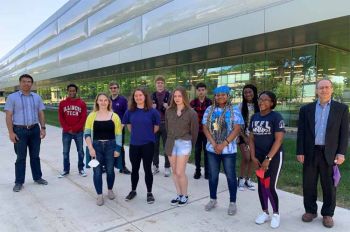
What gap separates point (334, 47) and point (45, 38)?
26709 mm

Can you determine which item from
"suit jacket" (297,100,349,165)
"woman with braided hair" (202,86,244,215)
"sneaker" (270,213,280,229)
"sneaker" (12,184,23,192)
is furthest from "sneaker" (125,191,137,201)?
"suit jacket" (297,100,349,165)

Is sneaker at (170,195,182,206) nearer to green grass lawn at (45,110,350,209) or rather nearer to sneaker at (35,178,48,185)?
green grass lawn at (45,110,350,209)

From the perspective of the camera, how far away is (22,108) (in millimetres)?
5430

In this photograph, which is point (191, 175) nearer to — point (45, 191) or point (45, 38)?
point (45, 191)

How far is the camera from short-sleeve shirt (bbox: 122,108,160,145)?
15.3 feet

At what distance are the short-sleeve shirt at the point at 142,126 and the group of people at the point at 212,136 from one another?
0.01 m

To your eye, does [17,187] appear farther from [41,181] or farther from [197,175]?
[197,175]

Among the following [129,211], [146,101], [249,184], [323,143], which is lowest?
[129,211]

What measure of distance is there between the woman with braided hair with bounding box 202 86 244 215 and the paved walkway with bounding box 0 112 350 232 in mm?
441

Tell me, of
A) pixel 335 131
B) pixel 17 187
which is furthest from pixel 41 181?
pixel 335 131

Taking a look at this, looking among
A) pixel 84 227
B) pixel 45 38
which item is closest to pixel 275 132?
pixel 84 227

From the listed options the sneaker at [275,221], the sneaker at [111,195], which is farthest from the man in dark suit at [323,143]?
the sneaker at [111,195]

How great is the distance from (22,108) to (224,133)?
3529 millimetres

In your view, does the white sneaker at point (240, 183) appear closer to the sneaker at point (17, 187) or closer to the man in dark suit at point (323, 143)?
the man in dark suit at point (323, 143)
